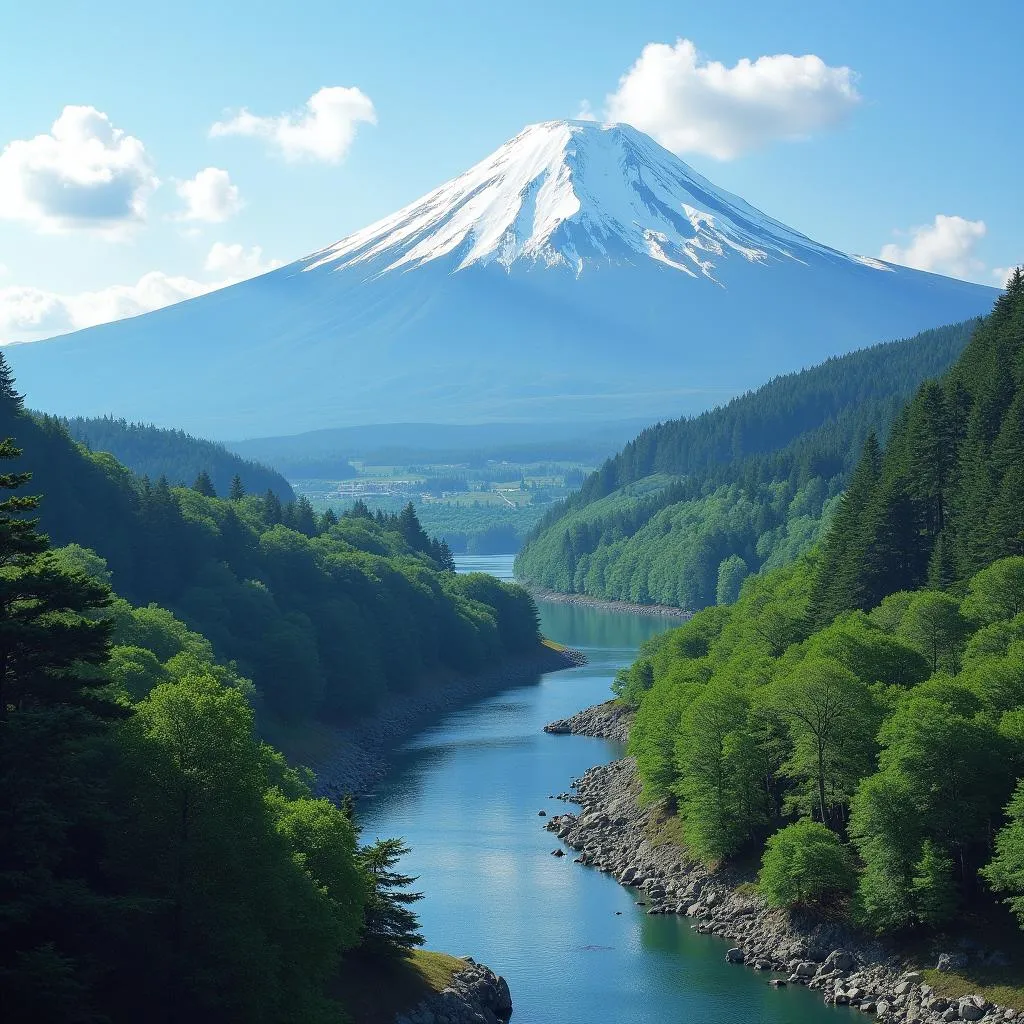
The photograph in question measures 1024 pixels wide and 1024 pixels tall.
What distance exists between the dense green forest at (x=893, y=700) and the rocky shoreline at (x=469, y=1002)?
Result: 9722 mm

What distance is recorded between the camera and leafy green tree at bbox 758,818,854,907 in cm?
4625

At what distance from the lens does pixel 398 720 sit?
96.1 m

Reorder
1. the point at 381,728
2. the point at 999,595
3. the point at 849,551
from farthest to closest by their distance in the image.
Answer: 1. the point at 381,728
2. the point at 849,551
3. the point at 999,595

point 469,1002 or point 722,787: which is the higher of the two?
point 722,787

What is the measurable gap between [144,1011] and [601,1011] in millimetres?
16074

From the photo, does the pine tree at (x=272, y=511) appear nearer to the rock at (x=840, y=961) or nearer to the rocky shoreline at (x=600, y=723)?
the rocky shoreline at (x=600, y=723)

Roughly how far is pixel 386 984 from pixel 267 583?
5596cm

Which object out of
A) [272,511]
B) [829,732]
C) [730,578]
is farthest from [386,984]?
[730,578]

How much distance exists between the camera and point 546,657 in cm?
12775

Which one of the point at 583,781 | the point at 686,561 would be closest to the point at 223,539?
the point at 583,781

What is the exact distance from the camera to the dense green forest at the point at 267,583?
3206 inches

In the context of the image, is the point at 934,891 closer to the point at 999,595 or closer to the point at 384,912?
the point at 384,912

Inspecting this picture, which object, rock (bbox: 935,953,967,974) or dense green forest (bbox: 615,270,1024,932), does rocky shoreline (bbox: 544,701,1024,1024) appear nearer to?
rock (bbox: 935,953,967,974)

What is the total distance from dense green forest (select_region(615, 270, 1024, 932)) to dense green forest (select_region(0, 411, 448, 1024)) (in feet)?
55.6
